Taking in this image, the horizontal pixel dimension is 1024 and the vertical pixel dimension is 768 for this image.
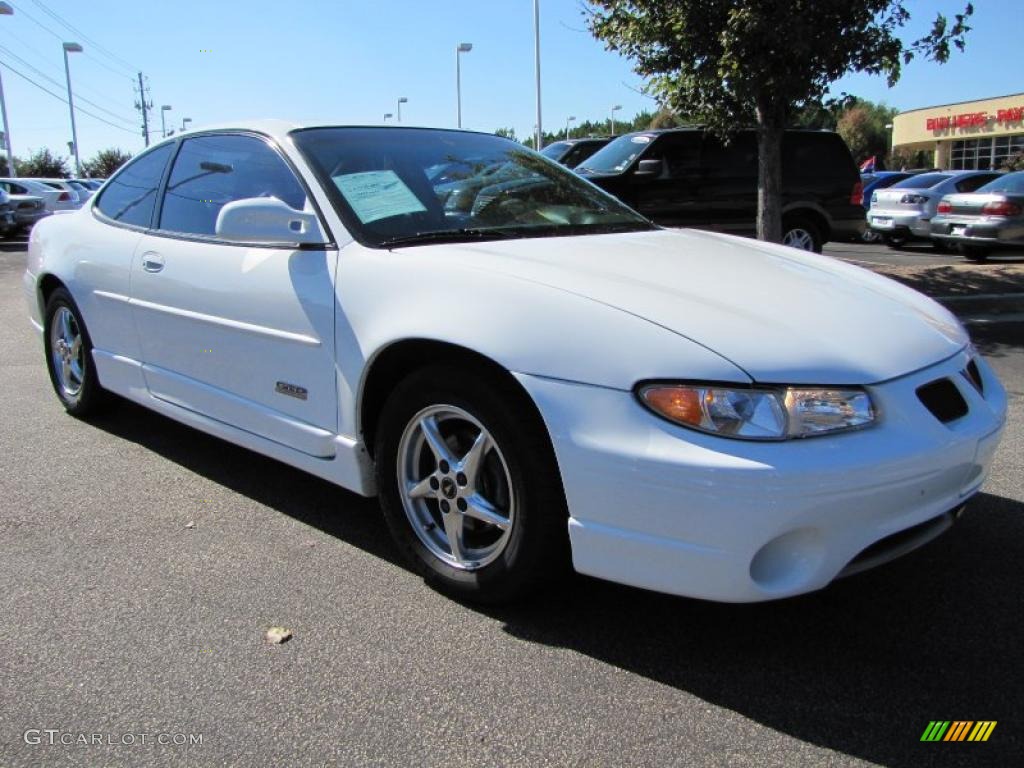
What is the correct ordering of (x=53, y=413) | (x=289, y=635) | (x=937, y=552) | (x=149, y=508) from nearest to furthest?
1. (x=289, y=635)
2. (x=937, y=552)
3. (x=149, y=508)
4. (x=53, y=413)

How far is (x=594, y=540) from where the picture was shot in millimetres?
2377

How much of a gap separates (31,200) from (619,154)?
51.5 ft

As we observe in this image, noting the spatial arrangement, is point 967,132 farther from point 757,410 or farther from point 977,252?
point 757,410

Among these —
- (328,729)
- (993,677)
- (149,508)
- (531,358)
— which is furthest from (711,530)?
(149,508)

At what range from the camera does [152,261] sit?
12.6ft

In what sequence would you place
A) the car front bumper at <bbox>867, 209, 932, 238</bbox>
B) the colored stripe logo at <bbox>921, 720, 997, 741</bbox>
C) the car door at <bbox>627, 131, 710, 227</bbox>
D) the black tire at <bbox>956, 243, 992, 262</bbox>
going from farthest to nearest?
the car front bumper at <bbox>867, 209, 932, 238</bbox> → the black tire at <bbox>956, 243, 992, 262</bbox> → the car door at <bbox>627, 131, 710, 227</bbox> → the colored stripe logo at <bbox>921, 720, 997, 741</bbox>

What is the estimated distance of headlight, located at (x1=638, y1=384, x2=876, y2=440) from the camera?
219cm

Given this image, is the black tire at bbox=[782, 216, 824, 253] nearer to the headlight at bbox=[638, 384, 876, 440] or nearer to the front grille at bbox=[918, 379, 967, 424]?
the front grille at bbox=[918, 379, 967, 424]

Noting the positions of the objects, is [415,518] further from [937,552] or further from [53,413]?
[53,413]

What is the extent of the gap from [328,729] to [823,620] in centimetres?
154

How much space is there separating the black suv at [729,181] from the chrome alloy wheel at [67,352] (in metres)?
6.76

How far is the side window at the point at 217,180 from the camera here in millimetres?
3436

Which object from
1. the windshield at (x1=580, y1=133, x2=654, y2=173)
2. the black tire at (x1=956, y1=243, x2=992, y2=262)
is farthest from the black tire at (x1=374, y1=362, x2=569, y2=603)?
the black tire at (x1=956, y1=243, x2=992, y2=262)

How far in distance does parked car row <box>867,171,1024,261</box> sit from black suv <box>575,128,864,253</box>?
90.8 inches
